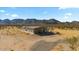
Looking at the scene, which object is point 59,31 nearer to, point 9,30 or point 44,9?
point 44,9

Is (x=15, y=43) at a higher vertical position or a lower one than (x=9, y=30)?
lower

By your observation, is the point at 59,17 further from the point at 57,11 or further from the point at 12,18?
the point at 12,18

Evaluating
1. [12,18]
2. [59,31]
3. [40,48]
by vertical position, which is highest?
[12,18]
